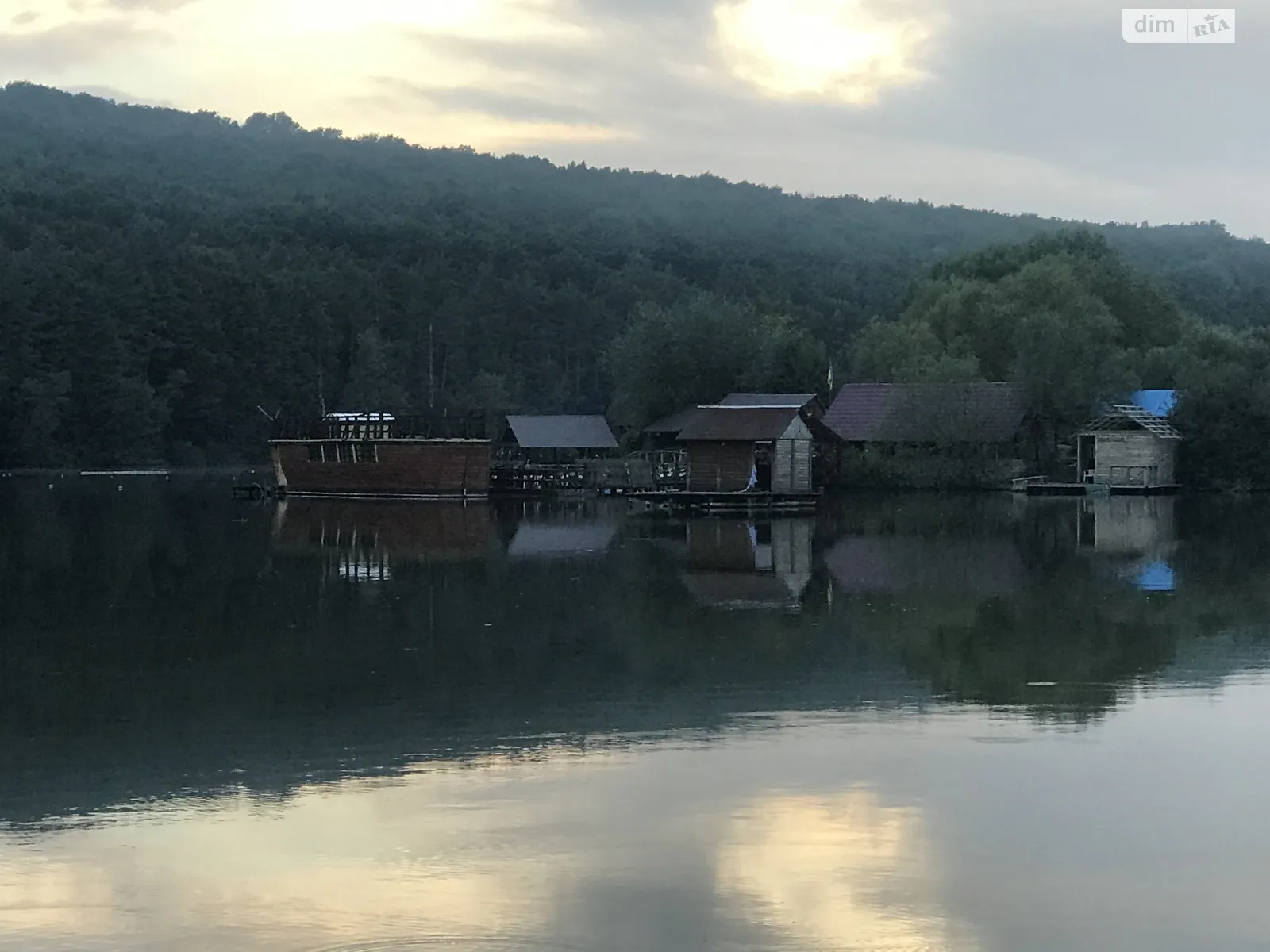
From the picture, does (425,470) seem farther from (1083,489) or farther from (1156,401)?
(1156,401)

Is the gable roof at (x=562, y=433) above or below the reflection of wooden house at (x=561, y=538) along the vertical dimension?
above

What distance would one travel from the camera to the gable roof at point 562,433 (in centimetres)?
6925

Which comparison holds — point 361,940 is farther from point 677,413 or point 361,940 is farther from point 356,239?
point 356,239

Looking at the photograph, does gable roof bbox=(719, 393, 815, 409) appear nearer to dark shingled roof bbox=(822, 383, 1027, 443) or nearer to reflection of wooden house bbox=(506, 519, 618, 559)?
dark shingled roof bbox=(822, 383, 1027, 443)

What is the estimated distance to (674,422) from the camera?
68.3m

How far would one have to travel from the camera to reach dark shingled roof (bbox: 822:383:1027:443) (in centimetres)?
6247

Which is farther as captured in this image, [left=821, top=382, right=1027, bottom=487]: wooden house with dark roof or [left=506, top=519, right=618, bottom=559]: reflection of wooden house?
[left=821, top=382, right=1027, bottom=487]: wooden house with dark roof

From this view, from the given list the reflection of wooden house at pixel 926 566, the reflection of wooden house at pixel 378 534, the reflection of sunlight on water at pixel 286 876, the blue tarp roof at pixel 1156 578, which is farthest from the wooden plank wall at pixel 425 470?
the reflection of sunlight on water at pixel 286 876

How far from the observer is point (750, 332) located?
235ft

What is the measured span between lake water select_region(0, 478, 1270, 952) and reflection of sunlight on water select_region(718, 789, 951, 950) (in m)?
0.03

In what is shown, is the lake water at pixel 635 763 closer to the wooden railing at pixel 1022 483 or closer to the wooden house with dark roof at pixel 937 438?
the wooden railing at pixel 1022 483

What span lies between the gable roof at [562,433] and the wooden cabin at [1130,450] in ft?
63.4

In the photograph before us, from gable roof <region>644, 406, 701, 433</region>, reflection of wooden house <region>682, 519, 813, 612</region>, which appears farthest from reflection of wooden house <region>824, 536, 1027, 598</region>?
gable roof <region>644, 406, 701, 433</region>

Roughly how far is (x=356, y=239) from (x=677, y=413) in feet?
194
